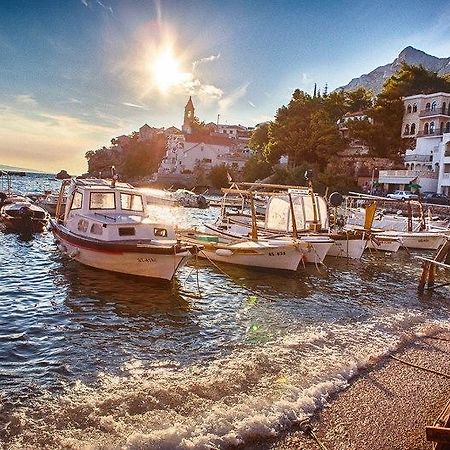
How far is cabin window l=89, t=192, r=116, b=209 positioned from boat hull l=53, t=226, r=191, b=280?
6.32ft

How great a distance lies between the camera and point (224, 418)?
24.1 feet

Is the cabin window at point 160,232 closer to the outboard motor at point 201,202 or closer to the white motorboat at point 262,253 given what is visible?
the white motorboat at point 262,253

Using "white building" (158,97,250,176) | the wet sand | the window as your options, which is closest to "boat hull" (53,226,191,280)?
the window

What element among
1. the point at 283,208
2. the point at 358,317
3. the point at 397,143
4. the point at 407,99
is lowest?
the point at 358,317

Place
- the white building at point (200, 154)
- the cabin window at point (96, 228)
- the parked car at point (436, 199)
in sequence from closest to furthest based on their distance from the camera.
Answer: the cabin window at point (96, 228)
the parked car at point (436, 199)
the white building at point (200, 154)

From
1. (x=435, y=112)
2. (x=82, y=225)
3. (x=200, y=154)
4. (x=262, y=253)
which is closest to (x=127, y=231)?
(x=82, y=225)

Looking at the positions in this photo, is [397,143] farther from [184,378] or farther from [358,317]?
[184,378]

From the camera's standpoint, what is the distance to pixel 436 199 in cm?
5228

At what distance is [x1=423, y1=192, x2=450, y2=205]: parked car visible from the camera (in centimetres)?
5126

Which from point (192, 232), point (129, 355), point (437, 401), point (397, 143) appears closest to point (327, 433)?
point (437, 401)

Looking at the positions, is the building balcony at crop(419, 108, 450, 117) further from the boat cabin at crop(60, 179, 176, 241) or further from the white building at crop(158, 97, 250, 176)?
the boat cabin at crop(60, 179, 176, 241)

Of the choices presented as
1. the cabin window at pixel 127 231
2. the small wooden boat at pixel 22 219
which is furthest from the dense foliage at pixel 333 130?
the cabin window at pixel 127 231

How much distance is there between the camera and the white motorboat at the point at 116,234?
15930 mm

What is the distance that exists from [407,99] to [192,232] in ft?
210
